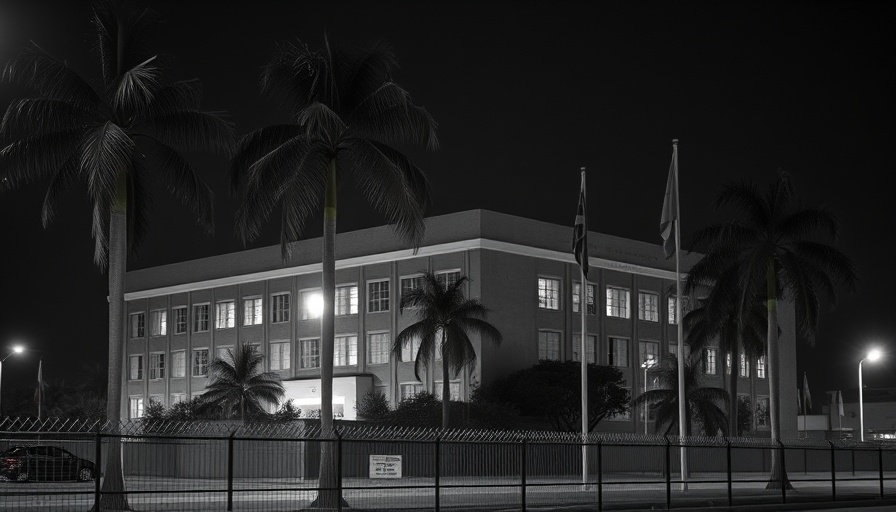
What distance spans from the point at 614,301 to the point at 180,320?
36455mm

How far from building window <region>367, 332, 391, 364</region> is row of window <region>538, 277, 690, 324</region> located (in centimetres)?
1111

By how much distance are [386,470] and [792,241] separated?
77.1 ft

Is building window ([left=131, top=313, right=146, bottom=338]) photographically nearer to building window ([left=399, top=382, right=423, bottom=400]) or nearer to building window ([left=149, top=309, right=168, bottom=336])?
building window ([left=149, top=309, right=168, bottom=336])

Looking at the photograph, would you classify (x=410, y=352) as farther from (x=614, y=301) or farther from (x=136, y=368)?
(x=136, y=368)

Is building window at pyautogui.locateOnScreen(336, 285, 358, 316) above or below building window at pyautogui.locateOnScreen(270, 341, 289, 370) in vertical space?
above

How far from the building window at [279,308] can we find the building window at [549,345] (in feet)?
68.2

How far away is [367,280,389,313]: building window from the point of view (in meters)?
81.4

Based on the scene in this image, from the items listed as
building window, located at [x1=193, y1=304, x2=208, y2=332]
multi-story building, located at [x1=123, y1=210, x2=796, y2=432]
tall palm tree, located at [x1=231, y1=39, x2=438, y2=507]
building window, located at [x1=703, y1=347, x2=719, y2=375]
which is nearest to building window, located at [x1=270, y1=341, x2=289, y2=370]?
multi-story building, located at [x1=123, y1=210, x2=796, y2=432]

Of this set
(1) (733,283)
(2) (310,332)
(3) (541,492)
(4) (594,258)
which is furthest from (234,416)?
(3) (541,492)

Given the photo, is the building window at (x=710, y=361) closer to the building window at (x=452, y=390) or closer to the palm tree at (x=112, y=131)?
the building window at (x=452, y=390)

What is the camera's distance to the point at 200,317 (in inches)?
3738

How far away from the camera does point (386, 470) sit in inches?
974

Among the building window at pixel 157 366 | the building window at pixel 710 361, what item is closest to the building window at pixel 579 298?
the building window at pixel 710 361

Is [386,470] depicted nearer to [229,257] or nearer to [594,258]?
[594,258]
